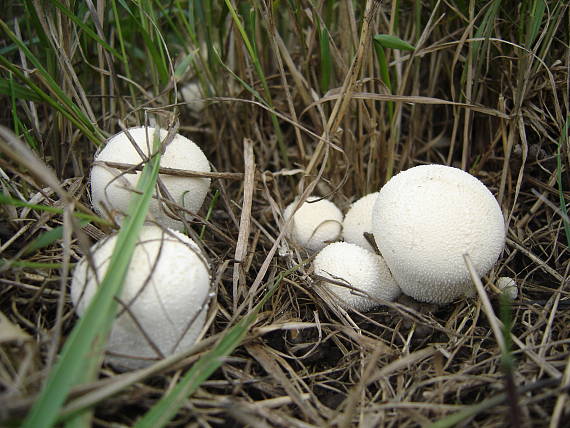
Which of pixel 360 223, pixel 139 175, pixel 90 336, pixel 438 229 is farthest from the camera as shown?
pixel 360 223

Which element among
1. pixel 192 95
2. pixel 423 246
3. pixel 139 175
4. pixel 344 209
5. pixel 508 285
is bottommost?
pixel 508 285

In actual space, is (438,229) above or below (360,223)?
above

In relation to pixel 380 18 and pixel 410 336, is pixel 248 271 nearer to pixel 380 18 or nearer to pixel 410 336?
pixel 410 336

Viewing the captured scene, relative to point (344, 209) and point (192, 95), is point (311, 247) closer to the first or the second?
point (344, 209)

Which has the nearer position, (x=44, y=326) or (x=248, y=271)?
(x=44, y=326)

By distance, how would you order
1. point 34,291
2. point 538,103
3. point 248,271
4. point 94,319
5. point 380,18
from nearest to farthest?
point 94,319 < point 34,291 < point 248,271 < point 538,103 < point 380,18

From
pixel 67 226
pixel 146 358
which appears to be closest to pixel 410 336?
pixel 146 358

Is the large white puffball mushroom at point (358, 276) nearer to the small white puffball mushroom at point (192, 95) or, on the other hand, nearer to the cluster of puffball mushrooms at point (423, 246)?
the cluster of puffball mushrooms at point (423, 246)

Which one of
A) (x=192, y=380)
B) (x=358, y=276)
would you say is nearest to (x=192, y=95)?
(x=358, y=276)
